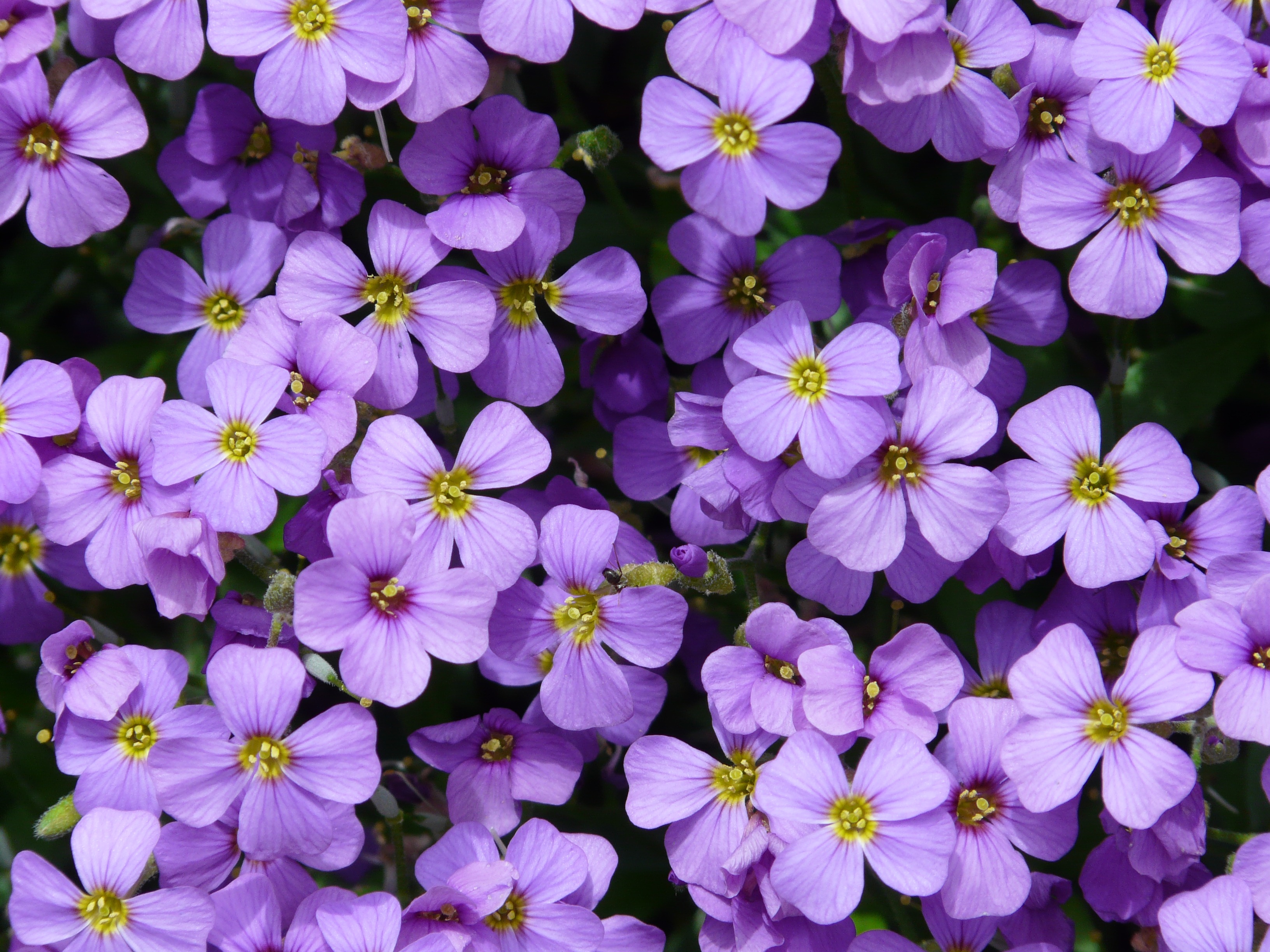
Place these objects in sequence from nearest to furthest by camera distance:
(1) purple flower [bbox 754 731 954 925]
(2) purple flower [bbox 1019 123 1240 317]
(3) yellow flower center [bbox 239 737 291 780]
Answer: (1) purple flower [bbox 754 731 954 925] < (3) yellow flower center [bbox 239 737 291 780] < (2) purple flower [bbox 1019 123 1240 317]

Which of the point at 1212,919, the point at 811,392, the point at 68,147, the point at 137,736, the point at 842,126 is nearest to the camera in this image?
the point at 1212,919

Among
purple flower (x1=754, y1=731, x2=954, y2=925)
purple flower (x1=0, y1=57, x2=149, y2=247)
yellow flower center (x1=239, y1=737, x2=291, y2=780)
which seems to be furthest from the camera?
purple flower (x1=0, y1=57, x2=149, y2=247)

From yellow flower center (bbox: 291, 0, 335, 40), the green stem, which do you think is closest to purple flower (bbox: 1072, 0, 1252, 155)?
the green stem

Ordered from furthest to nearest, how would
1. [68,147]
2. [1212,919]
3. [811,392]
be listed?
[68,147] < [811,392] < [1212,919]

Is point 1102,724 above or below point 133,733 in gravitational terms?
above

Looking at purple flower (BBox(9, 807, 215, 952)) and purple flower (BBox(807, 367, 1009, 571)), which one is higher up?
purple flower (BBox(807, 367, 1009, 571))

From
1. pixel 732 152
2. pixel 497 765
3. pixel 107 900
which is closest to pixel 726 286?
pixel 732 152

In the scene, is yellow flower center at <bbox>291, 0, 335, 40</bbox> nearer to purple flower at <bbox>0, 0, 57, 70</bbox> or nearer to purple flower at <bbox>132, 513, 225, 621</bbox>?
purple flower at <bbox>0, 0, 57, 70</bbox>

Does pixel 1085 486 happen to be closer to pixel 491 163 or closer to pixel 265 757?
pixel 491 163
